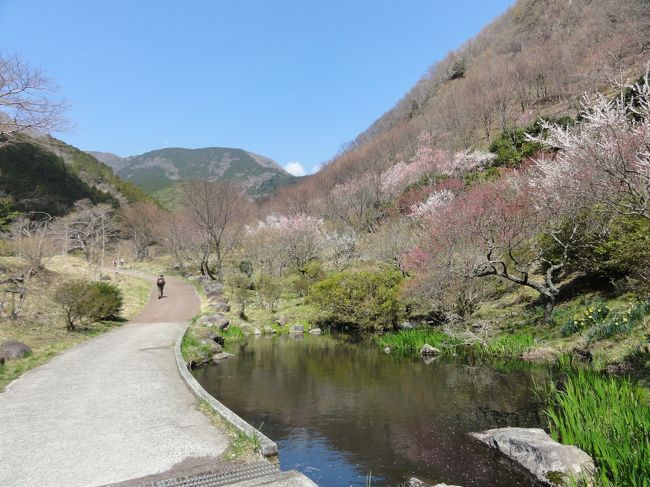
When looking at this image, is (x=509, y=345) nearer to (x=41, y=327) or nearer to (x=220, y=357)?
(x=220, y=357)

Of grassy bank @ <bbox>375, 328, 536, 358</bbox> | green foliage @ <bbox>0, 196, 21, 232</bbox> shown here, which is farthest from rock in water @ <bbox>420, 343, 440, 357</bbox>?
green foliage @ <bbox>0, 196, 21, 232</bbox>

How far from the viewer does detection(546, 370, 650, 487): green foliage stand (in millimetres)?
4676

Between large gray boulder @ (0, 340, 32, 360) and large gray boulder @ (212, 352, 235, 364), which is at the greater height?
large gray boulder @ (0, 340, 32, 360)

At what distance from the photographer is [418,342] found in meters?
15.2

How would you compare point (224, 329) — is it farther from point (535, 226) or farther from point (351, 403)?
point (535, 226)

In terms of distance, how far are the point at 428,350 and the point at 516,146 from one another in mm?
30478

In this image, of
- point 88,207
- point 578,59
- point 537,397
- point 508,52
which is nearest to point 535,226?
point 537,397

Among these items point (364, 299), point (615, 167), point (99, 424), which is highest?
point (615, 167)

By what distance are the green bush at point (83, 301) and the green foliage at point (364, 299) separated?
381 inches

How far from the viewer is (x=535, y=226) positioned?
657 inches

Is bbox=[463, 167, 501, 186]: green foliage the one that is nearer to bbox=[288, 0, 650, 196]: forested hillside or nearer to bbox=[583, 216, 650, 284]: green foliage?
bbox=[288, 0, 650, 196]: forested hillside

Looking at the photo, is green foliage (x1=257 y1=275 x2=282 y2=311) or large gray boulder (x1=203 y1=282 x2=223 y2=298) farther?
large gray boulder (x1=203 y1=282 x2=223 y2=298)

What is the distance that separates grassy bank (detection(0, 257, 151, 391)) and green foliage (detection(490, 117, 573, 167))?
2949 centimetres

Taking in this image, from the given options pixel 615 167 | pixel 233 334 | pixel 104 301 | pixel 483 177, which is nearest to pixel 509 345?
pixel 615 167
